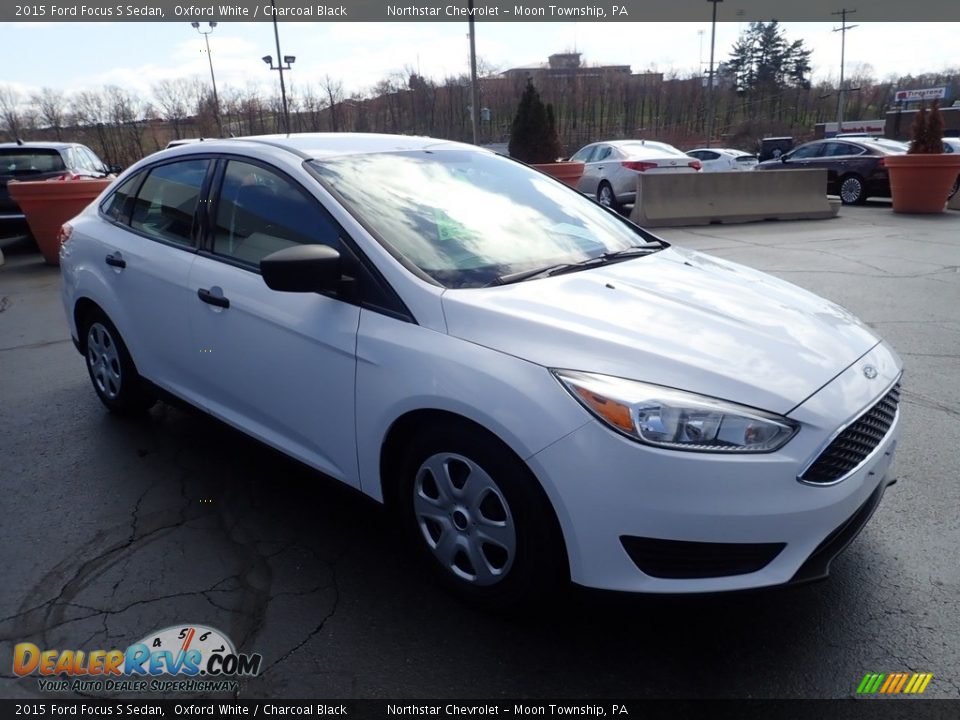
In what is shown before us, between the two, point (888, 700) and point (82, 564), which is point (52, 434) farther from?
point (888, 700)

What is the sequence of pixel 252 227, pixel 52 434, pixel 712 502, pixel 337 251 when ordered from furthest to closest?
1. pixel 52 434
2. pixel 252 227
3. pixel 337 251
4. pixel 712 502

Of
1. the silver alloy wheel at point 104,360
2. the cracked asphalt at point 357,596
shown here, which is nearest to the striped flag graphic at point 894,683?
the cracked asphalt at point 357,596

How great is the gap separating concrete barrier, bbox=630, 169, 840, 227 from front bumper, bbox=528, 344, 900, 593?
11.6 meters

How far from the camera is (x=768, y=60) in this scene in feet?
251

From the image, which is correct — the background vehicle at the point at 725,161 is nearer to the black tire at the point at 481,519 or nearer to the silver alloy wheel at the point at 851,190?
the silver alloy wheel at the point at 851,190

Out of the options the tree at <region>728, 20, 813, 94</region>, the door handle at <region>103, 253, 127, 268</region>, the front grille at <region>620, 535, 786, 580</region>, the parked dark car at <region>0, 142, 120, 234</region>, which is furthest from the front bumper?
the tree at <region>728, 20, 813, 94</region>

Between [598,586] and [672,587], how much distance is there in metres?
0.22

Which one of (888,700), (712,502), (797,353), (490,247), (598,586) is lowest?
(888,700)

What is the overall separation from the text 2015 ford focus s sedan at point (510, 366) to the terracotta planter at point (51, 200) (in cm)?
749

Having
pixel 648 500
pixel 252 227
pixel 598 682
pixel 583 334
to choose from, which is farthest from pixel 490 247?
pixel 598 682

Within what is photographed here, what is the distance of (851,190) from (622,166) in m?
5.71

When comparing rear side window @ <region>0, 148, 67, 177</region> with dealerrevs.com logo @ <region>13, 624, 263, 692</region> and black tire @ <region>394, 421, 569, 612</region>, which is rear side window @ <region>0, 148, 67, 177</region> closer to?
dealerrevs.com logo @ <region>13, 624, 263, 692</region>

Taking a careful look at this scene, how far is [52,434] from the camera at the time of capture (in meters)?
4.42

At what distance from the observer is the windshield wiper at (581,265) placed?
288 centimetres
